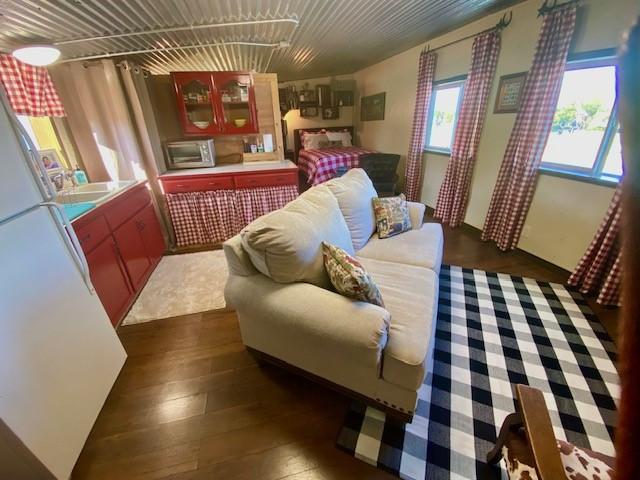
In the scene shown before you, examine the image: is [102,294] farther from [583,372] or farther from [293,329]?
[583,372]

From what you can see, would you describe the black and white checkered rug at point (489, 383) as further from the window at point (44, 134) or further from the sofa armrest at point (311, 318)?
the window at point (44, 134)

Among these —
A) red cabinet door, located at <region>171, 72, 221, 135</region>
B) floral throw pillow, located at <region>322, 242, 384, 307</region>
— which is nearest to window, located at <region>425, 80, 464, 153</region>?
red cabinet door, located at <region>171, 72, 221, 135</region>

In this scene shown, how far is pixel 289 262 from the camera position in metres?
1.29

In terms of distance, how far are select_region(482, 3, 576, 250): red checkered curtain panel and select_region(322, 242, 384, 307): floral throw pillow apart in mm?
2184

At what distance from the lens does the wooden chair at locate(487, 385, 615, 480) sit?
721 millimetres

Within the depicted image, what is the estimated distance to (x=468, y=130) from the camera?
3.04 meters

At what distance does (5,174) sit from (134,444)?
52.0 inches

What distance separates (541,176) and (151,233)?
3811 millimetres

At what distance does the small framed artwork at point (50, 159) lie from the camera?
7.38 feet

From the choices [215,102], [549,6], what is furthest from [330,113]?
[549,6]

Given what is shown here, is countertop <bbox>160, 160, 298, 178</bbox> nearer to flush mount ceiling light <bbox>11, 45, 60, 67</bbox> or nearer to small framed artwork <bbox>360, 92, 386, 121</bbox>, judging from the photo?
flush mount ceiling light <bbox>11, 45, 60, 67</bbox>

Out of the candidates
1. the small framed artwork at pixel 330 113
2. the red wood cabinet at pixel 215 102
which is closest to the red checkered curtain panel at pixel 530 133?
the red wood cabinet at pixel 215 102

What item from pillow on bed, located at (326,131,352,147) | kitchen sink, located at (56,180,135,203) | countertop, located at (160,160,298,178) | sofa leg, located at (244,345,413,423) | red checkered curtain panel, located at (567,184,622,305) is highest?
pillow on bed, located at (326,131,352,147)

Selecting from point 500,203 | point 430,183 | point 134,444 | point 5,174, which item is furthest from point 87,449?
point 430,183
